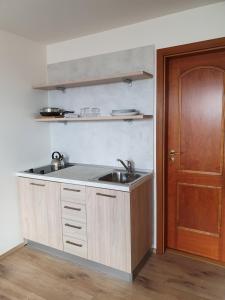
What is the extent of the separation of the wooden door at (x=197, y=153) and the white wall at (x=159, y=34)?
0.69ft

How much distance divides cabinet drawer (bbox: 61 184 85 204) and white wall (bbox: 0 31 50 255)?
697mm

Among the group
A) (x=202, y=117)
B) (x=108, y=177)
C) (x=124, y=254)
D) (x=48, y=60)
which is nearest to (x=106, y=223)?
(x=124, y=254)

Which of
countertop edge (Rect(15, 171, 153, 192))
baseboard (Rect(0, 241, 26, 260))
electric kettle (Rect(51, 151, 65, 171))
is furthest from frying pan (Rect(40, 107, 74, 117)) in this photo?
baseboard (Rect(0, 241, 26, 260))

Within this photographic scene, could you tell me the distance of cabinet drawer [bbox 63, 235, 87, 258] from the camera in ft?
7.95

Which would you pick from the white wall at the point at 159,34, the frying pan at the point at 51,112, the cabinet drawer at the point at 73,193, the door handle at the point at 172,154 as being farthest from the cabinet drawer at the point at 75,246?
the white wall at the point at 159,34

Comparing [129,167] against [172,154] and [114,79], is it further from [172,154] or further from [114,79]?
[114,79]

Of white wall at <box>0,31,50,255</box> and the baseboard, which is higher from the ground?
white wall at <box>0,31,50,255</box>

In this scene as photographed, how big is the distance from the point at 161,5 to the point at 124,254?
222 centimetres

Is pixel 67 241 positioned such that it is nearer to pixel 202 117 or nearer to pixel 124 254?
pixel 124 254

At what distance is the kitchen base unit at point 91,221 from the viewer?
85.5 inches

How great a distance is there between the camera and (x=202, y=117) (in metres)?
2.38

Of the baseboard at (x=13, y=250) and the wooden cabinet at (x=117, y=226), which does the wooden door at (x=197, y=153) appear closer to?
the wooden cabinet at (x=117, y=226)

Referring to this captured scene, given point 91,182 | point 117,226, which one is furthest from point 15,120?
point 117,226

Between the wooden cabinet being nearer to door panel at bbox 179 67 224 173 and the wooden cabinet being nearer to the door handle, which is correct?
the door handle
